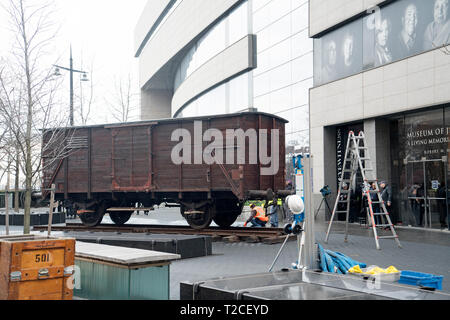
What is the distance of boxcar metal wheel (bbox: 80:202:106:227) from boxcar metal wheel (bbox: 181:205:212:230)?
12.8 feet

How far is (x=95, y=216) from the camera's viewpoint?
729 inches

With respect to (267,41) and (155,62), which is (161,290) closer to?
(267,41)

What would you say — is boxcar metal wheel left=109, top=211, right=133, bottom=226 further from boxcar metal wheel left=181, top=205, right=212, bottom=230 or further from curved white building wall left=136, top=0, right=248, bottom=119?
curved white building wall left=136, top=0, right=248, bottom=119

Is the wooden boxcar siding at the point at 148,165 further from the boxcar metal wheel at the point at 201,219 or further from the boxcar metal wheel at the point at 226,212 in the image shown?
the boxcar metal wheel at the point at 226,212

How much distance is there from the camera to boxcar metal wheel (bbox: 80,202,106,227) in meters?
18.4

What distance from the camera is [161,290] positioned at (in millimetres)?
6531

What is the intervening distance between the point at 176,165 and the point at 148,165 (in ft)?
3.54

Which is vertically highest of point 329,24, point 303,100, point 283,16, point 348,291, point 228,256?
point 283,16

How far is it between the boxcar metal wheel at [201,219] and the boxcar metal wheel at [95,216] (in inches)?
154

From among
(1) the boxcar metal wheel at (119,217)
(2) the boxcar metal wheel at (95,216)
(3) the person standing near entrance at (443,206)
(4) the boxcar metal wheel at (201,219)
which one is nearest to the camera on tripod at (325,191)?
(3) the person standing near entrance at (443,206)

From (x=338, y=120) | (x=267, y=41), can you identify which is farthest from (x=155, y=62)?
(x=338, y=120)

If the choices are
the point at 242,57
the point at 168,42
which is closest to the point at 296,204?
the point at 242,57

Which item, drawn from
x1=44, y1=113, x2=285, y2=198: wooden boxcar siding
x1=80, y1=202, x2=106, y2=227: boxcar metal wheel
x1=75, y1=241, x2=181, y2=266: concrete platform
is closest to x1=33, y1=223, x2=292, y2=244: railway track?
x1=80, y1=202, x2=106, y2=227: boxcar metal wheel

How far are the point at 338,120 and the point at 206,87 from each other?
631 inches
